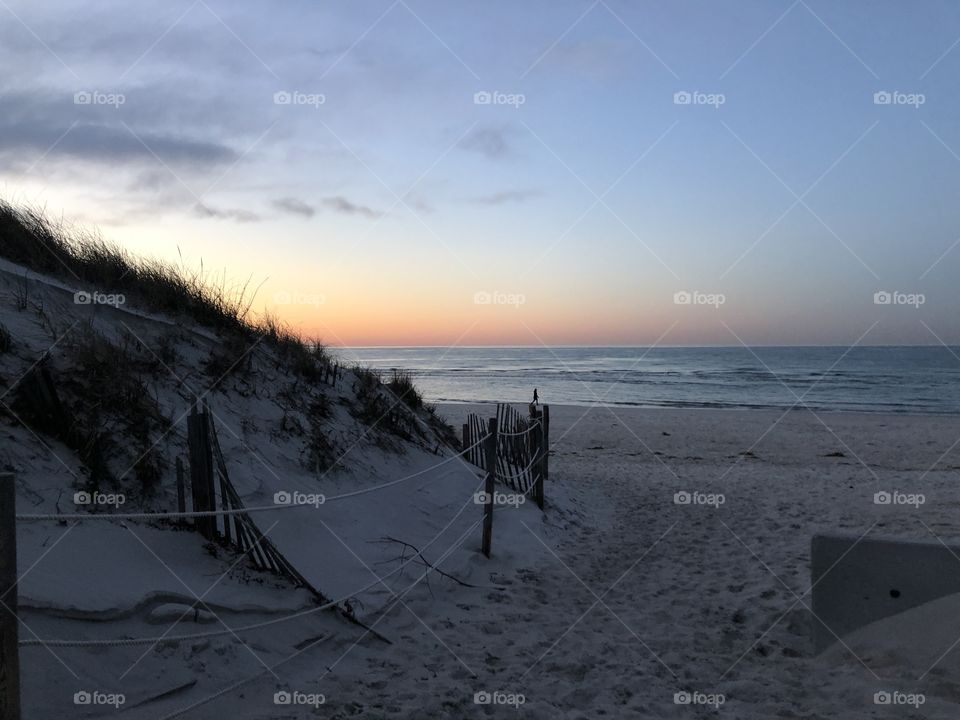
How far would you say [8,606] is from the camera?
8.85 ft

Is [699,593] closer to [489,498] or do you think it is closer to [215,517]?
[489,498]

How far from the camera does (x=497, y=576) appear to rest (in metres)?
6.55

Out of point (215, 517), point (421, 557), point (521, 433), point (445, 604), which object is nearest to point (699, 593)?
point (445, 604)

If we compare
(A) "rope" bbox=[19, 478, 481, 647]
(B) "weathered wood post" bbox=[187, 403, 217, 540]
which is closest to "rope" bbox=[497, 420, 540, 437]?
(A) "rope" bbox=[19, 478, 481, 647]

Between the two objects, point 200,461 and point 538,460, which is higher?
point 538,460

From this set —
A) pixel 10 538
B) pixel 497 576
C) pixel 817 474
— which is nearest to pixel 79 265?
pixel 497 576

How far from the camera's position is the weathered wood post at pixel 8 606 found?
2705 mm

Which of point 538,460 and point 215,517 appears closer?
point 215,517

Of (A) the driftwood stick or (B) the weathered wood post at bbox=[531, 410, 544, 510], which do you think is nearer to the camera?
(A) the driftwood stick

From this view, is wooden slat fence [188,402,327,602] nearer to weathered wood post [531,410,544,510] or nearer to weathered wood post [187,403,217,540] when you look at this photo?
weathered wood post [187,403,217,540]

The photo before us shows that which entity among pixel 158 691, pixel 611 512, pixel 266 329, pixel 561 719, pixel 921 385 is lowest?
pixel 561 719

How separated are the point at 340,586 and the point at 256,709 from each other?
67.3 inches

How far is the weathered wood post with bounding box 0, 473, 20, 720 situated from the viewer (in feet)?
8.87

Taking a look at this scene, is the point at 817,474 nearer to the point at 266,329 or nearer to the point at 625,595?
the point at 625,595
